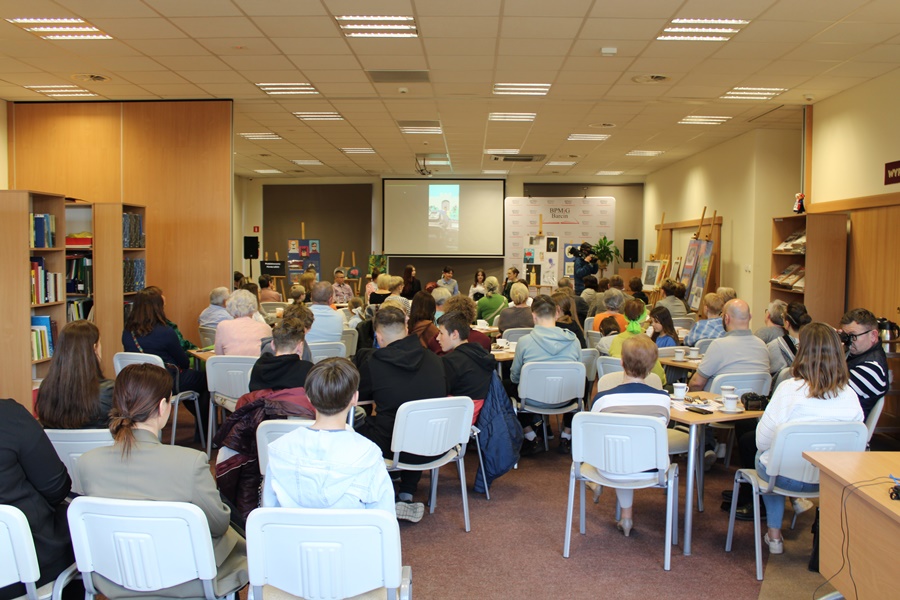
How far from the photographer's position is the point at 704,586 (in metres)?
3.70

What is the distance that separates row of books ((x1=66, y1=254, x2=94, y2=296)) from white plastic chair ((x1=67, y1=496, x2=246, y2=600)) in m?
5.21

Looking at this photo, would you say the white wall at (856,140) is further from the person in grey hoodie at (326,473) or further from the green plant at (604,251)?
the green plant at (604,251)

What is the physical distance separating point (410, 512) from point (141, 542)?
7.92ft

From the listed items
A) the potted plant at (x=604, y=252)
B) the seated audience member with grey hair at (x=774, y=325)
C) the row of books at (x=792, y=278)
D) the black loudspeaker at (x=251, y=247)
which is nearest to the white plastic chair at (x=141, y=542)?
the seated audience member with grey hair at (x=774, y=325)

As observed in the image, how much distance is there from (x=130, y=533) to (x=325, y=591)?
647mm

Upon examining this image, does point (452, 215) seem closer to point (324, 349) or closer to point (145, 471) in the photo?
point (324, 349)

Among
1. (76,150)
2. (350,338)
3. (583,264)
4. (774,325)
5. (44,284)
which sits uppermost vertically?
(76,150)

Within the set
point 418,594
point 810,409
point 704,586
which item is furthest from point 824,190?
point 418,594

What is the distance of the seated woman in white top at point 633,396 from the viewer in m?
4.09

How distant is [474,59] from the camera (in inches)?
285

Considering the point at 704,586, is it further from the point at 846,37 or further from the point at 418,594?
the point at 846,37

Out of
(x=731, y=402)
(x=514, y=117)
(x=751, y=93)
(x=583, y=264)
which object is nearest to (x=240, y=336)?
(x=731, y=402)

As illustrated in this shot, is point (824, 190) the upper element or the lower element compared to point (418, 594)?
upper

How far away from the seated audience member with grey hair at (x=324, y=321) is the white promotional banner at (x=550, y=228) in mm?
10783
